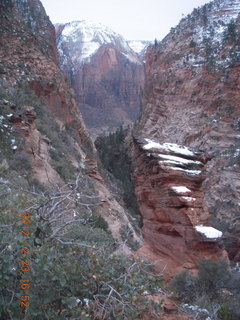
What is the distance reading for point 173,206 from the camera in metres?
9.04

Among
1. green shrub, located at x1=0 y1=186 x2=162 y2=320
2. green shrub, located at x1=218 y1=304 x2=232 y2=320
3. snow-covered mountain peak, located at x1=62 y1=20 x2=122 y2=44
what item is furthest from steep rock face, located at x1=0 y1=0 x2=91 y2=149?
snow-covered mountain peak, located at x1=62 y1=20 x2=122 y2=44

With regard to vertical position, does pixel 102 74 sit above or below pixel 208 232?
above

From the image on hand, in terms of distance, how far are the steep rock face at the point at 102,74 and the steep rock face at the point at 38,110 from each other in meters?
47.0

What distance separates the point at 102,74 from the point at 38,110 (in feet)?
224

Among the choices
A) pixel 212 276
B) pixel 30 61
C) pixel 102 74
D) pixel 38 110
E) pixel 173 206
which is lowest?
pixel 212 276

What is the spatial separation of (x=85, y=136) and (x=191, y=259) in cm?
1831

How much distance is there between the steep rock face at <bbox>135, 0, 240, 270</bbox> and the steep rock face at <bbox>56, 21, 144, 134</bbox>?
123 ft

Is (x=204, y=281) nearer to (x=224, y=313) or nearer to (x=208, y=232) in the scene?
(x=208, y=232)

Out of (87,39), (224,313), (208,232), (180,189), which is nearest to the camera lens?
(224,313)

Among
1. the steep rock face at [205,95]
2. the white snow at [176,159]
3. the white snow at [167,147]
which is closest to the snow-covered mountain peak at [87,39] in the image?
the steep rock face at [205,95]

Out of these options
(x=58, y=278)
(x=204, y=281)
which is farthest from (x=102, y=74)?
(x=58, y=278)

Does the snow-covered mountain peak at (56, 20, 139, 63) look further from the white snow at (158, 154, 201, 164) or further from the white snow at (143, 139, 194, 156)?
the white snow at (158, 154, 201, 164)

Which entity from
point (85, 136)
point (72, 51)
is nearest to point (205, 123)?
point (85, 136)

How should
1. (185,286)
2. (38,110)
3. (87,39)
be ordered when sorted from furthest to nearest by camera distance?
(87,39) → (38,110) → (185,286)
